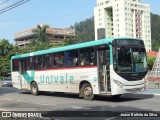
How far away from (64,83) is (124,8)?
124709mm

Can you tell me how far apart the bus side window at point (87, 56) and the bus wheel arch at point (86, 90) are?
1090 millimetres

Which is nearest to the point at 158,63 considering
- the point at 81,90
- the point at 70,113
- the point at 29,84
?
the point at 29,84

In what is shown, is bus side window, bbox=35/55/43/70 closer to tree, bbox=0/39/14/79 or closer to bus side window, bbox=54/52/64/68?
bus side window, bbox=54/52/64/68

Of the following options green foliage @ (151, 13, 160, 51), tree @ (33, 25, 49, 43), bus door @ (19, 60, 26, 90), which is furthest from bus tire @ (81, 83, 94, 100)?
green foliage @ (151, 13, 160, 51)

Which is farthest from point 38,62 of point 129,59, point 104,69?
point 129,59

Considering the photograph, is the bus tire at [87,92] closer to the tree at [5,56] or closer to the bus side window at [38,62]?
the bus side window at [38,62]

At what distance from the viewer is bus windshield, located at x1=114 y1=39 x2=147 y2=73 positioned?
17.0 m

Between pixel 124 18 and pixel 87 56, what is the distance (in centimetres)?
12799

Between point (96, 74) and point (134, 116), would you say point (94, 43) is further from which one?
point (134, 116)

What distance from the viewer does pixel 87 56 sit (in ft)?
61.7

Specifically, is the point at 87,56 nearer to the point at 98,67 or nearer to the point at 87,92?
the point at 98,67

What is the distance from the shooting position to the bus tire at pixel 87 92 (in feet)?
61.5

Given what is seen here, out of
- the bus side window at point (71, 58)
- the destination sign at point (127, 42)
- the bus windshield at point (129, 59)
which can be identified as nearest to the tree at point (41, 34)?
the bus side window at point (71, 58)

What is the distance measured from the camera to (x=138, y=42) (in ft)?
59.7
